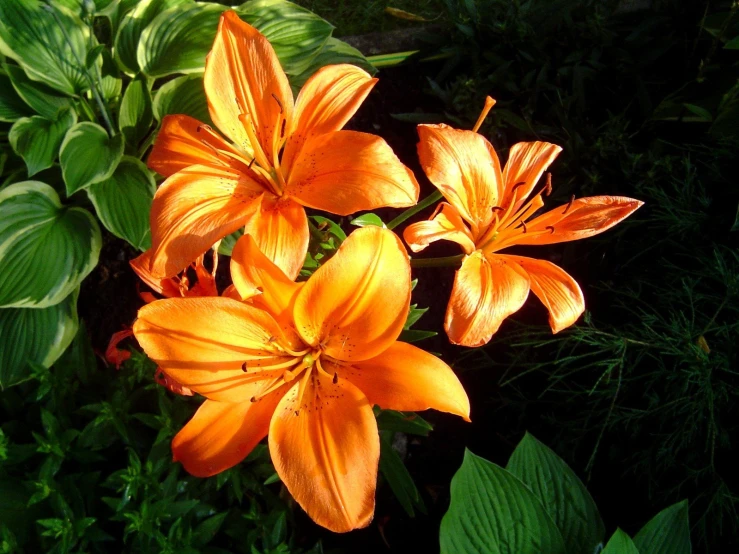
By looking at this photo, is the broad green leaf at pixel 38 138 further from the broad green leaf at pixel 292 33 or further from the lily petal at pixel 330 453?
the lily petal at pixel 330 453

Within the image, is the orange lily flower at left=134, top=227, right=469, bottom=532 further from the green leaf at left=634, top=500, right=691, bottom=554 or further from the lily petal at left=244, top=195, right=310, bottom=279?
the green leaf at left=634, top=500, right=691, bottom=554

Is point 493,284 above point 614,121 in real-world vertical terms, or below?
above

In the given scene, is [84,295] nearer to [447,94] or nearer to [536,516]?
[447,94]

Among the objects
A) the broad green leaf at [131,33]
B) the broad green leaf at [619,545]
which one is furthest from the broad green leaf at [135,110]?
the broad green leaf at [619,545]

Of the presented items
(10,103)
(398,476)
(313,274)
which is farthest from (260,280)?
(10,103)

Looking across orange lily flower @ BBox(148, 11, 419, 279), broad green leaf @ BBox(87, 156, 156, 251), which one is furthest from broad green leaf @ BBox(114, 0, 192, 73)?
orange lily flower @ BBox(148, 11, 419, 279)

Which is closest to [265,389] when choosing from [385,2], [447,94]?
[447,94]
